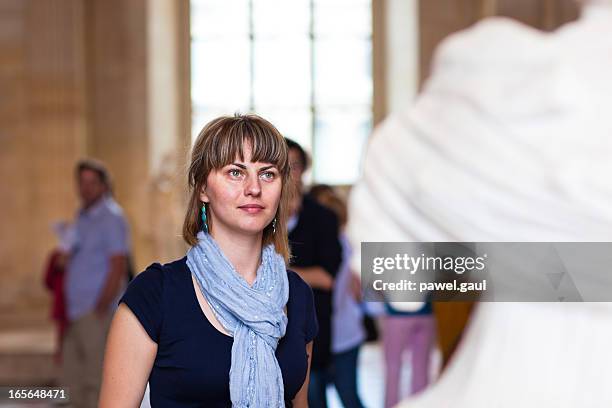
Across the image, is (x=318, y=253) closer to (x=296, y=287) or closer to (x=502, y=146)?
(x=296, y=287)

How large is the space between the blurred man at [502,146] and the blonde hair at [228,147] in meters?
0.57

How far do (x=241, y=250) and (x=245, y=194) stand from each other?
4.7 inches

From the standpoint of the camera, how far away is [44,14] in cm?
1466

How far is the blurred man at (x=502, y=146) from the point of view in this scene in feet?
4.50

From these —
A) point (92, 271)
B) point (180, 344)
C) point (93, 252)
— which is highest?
point (180, 344)

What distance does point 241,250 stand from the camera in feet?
6.65

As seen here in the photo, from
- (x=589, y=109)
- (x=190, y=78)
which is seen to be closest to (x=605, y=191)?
(x=589, y=109)

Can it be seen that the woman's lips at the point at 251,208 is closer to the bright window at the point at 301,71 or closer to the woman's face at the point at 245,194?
the woman's face at the point at 245,194

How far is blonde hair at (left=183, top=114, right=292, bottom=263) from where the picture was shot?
1.98 m

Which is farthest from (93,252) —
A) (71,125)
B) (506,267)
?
(71,125)

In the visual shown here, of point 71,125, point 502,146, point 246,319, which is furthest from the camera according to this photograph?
point 71,125

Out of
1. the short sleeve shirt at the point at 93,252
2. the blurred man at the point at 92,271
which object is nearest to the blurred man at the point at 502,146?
the blurred man at the point at 92,271

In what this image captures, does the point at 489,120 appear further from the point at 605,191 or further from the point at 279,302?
the point at 279,302

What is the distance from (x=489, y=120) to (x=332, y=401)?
279 inches
